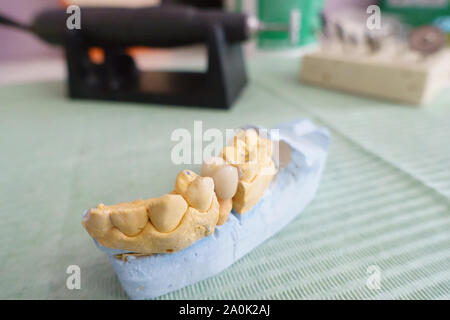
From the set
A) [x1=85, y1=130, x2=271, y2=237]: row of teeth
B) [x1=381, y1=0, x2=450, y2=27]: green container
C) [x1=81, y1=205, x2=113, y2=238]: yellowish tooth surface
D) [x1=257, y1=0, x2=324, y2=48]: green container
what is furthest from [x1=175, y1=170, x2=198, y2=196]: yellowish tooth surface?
[x1=381, y1=0, x2=450, y2=27]: green container

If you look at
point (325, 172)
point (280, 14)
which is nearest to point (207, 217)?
point (325, 172)

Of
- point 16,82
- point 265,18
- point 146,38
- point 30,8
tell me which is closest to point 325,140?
point 146,38

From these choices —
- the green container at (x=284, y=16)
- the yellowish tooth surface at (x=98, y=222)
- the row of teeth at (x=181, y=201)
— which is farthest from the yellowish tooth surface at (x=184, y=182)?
the green container at (x=284, y=16)

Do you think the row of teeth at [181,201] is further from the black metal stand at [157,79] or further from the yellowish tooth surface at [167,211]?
the black metal stand at [157,79]

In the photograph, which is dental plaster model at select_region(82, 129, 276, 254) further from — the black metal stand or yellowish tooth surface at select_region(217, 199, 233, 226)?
the black metal stand

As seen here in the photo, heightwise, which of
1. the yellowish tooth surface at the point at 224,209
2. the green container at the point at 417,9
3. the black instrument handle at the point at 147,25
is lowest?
the yellowish tooth surface at the point at 224,209
